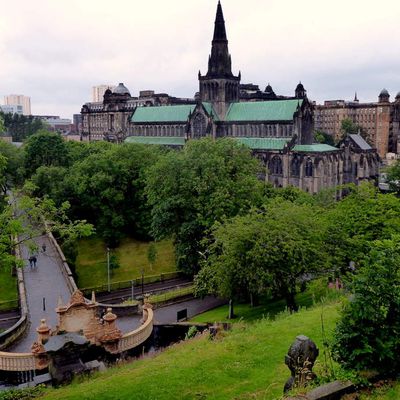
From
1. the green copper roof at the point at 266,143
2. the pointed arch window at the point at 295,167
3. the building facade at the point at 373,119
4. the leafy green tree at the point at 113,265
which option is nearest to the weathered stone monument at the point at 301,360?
the leafy green tree at the point at 113,265

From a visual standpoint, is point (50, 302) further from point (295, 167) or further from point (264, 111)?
point (264, 111)

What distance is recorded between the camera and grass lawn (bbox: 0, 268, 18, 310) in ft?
102

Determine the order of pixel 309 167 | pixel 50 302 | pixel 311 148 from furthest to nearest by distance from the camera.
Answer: pixel 311 148
pixel 309 167
pixel 50 302

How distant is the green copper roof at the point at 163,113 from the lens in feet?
299

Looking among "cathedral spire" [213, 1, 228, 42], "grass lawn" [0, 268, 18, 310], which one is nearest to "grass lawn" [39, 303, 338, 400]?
"grass lawn" [0, 268, 18, 310]

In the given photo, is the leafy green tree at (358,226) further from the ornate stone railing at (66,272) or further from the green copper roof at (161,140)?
the green copper roof at (161,140)

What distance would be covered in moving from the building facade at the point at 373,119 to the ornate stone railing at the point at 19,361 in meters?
118

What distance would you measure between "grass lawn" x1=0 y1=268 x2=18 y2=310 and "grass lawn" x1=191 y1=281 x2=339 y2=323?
→ 40.4 feet

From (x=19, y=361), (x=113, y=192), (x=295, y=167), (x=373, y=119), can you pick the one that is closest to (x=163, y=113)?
(x=295, y=167)

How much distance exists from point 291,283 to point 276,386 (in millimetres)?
12521

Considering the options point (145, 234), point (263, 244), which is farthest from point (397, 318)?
point (145, 234)

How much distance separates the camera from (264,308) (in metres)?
28.7

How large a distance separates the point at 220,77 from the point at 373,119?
206 feet

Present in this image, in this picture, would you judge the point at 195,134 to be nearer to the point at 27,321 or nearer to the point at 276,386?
the point at 27,321
